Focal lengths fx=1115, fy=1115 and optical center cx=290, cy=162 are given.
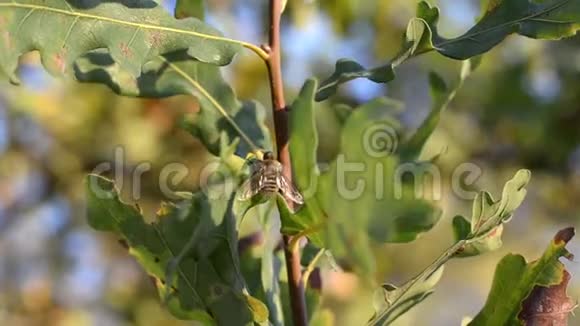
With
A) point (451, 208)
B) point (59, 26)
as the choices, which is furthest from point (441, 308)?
point (59, 26)

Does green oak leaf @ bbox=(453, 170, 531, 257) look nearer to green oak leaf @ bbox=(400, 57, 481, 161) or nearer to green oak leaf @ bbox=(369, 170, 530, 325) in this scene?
green oak leaf @ bbox=(369, 170, 530, 325)

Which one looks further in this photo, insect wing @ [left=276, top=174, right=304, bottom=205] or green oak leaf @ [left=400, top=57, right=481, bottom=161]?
green oak leaf @ [left=400, top=57, right=481, bottom=161]

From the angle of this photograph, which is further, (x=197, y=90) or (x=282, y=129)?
(x=197, y=90)

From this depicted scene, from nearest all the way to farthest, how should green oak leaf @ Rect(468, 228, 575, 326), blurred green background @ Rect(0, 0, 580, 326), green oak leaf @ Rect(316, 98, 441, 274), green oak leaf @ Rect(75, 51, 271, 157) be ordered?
1. green oak leaf @ Rect(316, 98, 441, 274)
2. green oak leaf @ Rect(468, 228, 575, 326)
3. green oak leaf @ Rect(75, 51, 271, 157)
4. blurred green background @ Rect(0, 0, 580, 326)

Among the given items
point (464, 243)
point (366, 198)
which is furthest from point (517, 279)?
point (366, 198)

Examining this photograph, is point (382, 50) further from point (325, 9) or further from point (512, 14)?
point (512, 14)

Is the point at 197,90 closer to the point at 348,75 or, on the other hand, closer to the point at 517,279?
the point at 348,75

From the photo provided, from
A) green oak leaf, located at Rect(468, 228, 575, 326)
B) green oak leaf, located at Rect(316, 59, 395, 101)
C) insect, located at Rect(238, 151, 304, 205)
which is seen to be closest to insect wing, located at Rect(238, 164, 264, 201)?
insect, located at Rect(238, 151, 304, 205)
